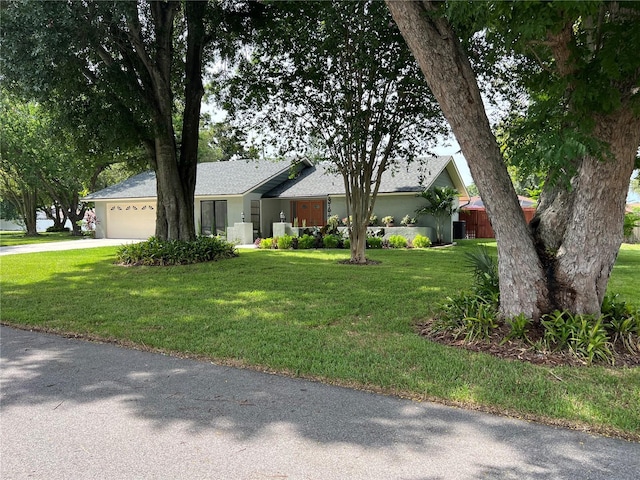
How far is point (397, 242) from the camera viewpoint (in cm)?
1692

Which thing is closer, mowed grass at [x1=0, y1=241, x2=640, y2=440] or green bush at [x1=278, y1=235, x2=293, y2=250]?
mowed grass at [x1=0, y1=241, x2=640, y2=440]

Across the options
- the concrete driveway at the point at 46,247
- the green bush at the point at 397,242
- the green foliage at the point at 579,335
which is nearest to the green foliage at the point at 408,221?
the green bush at the point at 397,242

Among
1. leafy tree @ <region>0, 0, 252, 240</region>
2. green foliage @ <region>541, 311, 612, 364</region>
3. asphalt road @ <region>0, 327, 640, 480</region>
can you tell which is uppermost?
leafy tree @ <region>0, 0, 252, 240</region>

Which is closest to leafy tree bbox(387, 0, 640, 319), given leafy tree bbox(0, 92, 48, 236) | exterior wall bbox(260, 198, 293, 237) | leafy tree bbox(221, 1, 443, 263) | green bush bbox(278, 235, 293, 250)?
leafy tree bbox(221, 1, 443, 263)

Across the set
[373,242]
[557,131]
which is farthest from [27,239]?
[557,131]

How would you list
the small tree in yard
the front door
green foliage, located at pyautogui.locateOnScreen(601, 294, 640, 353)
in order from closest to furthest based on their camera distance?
1. green foliage, located at pyautogui.locateOnScreen(601, 294, 640, 353)
2. the small tree in yard
3. the front door

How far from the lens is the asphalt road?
7.86 ft

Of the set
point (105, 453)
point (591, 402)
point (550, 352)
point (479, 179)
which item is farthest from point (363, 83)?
point (105, 453)

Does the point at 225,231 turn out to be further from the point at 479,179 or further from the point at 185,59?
the point at 479,179

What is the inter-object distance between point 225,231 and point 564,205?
60.1 ft

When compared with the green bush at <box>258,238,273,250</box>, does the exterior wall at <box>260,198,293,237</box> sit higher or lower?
higher

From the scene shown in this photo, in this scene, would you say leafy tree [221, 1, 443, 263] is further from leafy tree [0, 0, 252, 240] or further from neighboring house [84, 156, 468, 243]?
neighboring house [84, 156, 468, 243]

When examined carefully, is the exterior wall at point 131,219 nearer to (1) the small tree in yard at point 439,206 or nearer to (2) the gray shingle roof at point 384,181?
(2) the gray shingle roof at point 384,181

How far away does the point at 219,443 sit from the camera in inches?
105
